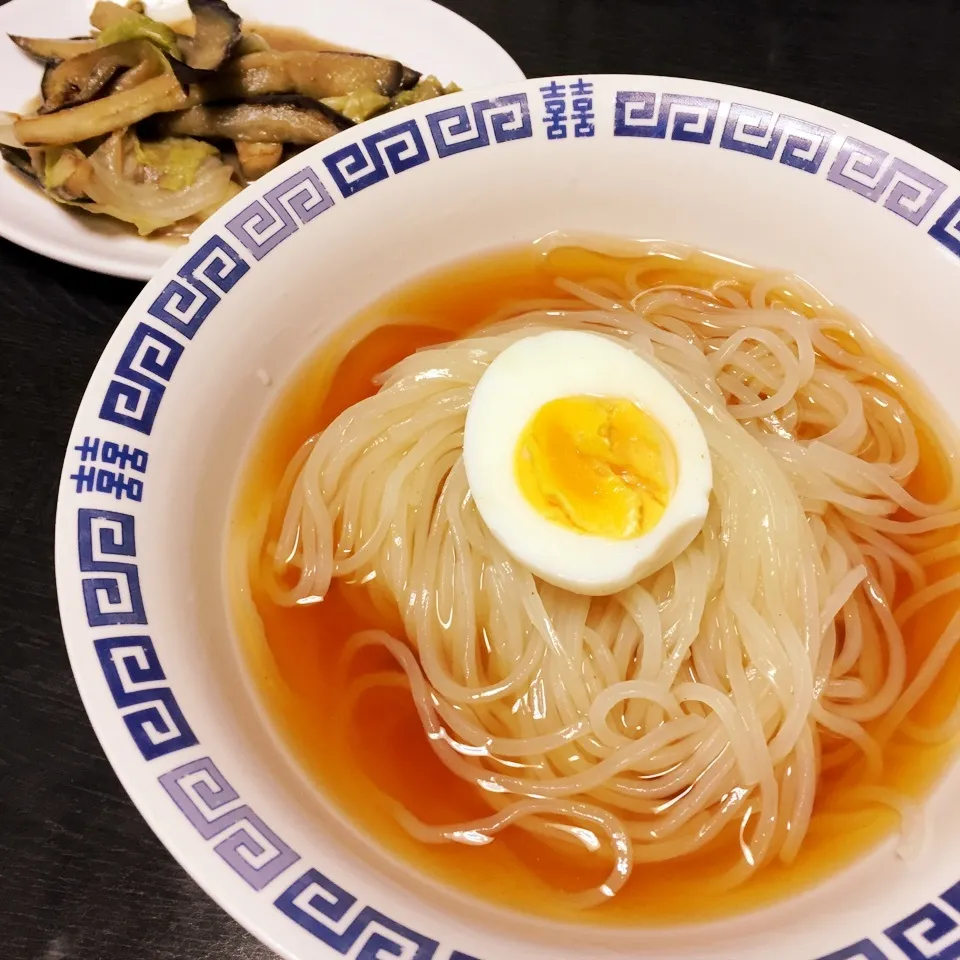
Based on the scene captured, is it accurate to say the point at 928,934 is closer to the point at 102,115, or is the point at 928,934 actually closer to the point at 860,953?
the point at 860,953

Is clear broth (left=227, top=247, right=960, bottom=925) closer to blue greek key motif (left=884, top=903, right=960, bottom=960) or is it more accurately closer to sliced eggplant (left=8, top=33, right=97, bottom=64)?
blue greek key motif (left=884, top=903, right=960, bottom=960)

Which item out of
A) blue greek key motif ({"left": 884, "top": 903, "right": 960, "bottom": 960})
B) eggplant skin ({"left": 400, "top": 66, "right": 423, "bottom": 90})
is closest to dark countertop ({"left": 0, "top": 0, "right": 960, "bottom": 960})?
eggplant skin ({"left": 400, "top": 66, "right": 423, "bottom": 90})

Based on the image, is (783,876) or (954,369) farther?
(954,369)

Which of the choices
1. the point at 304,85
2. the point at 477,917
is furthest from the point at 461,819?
the point at 304,85

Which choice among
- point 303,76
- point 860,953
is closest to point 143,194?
point 303,76

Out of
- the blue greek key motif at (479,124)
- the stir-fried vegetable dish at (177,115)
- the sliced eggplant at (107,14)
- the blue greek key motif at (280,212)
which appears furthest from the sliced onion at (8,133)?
the blue greek key motif at (479,124)

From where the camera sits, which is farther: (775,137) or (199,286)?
(775,137)

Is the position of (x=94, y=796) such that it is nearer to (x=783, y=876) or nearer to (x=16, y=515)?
(x=16, y=515)
